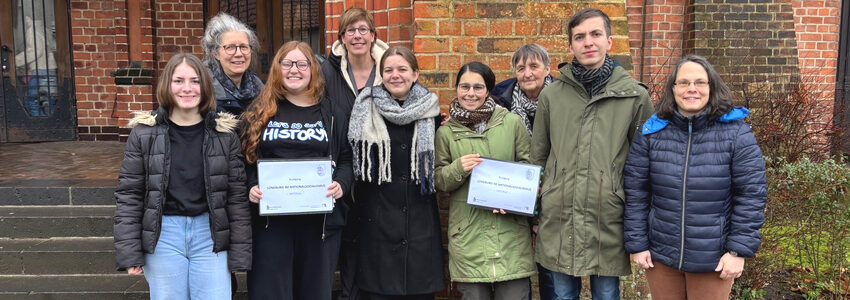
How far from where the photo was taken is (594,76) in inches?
107

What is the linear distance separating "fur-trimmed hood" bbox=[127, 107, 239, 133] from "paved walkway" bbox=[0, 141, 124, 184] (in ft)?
9.41

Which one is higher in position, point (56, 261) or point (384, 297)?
point (384, 297)

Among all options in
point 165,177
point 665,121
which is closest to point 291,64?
point 165,177

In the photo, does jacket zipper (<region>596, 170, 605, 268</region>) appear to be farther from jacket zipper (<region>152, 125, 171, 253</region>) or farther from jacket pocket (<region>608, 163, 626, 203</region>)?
jacket zipper (<region>152, 125, 171, 253</region>)

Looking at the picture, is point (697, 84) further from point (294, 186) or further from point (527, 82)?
point (294, 186)

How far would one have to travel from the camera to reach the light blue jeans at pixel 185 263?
2.77 metres

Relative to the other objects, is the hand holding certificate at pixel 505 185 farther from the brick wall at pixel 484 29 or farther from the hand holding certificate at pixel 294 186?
the brick wall at pixel 484 29

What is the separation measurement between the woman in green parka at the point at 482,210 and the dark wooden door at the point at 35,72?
7.68m

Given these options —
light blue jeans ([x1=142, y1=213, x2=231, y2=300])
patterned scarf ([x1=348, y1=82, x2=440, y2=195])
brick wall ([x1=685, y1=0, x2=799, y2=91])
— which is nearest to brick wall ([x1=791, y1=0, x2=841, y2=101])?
brick wall ([x1=685, y1=0, x2=799, y2=91])

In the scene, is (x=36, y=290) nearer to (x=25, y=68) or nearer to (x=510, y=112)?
(x=510, y=112)

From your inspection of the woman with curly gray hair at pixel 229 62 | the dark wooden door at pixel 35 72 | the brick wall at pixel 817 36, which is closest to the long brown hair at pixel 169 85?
the woman with curly gray hair at pixel 229 62

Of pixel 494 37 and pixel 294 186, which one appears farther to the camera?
pixel 494 37

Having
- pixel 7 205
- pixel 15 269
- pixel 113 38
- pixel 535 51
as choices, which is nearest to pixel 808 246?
pixel 535 51

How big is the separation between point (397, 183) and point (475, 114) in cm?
56
